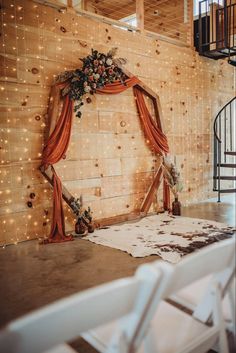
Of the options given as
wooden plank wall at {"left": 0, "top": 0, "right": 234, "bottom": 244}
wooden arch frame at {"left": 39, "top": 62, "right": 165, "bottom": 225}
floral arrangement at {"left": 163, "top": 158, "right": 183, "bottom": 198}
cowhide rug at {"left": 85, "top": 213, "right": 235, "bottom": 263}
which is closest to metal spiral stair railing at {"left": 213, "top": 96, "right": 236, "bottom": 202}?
wooden plank wall at {"left": 0, "top": 0, "right": 234, "bottom": 244}

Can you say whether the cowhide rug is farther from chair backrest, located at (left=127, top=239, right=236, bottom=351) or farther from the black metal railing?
the black metal railing

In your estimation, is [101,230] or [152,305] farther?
[101,230]

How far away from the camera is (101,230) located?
496 cm

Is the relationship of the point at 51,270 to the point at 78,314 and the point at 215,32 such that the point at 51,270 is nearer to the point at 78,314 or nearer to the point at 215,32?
the point at 78,314

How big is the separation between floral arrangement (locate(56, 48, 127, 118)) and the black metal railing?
9.88 feet

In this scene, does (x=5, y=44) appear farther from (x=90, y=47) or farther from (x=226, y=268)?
(x=226, y=268)

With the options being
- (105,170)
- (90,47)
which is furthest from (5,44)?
(105,170)

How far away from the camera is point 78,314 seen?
0.92m

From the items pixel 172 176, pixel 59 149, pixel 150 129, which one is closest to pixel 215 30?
pixel 150 129

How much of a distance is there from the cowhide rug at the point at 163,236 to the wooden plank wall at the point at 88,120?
2.11ft

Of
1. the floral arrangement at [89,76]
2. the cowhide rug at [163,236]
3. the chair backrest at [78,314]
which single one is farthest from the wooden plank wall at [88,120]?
the chair backrest at [78,314]

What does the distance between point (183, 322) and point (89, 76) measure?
3.92 m

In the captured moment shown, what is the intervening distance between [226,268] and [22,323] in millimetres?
889

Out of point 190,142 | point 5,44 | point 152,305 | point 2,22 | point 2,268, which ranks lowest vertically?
point 2,268
